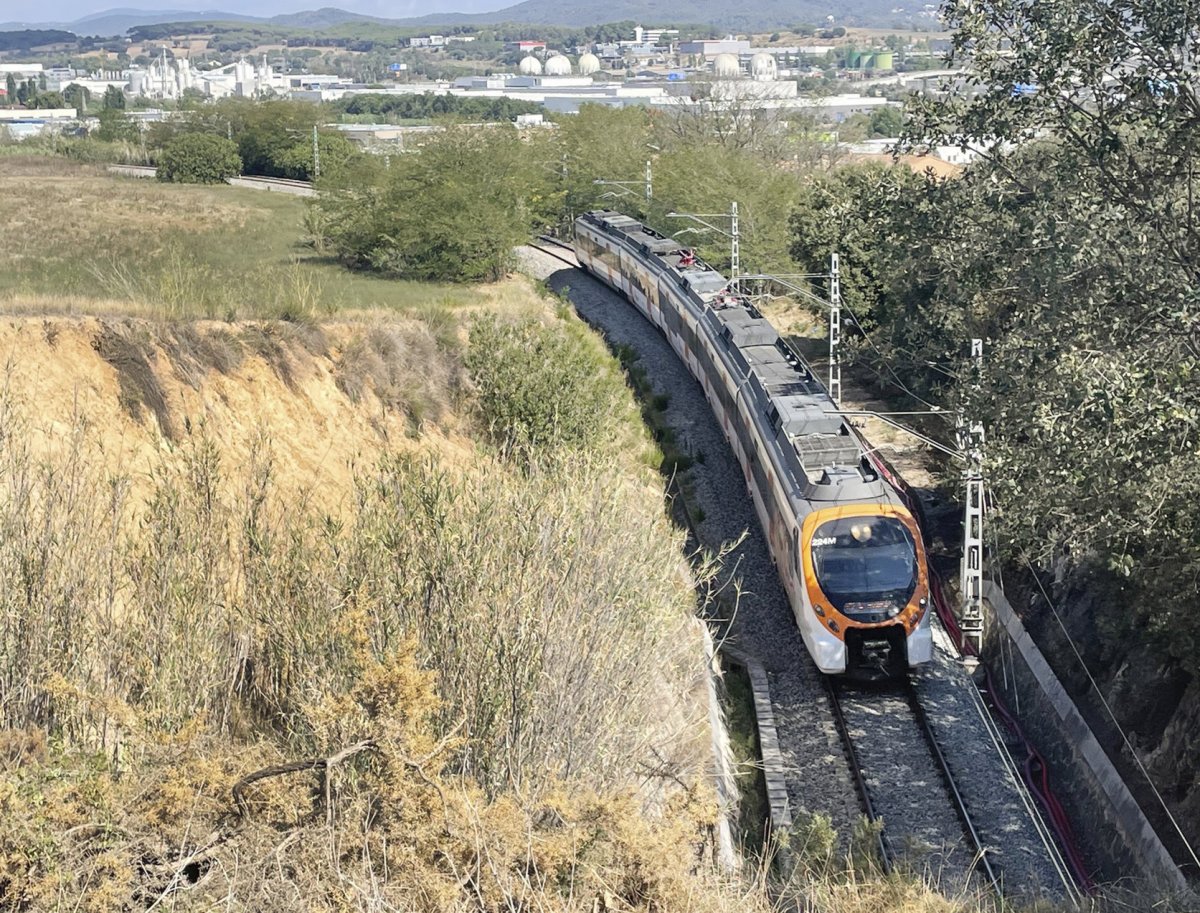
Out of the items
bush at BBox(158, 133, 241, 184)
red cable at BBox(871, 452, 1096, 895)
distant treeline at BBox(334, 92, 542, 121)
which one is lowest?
red cable at BBox(871, 452, 1096, 895)

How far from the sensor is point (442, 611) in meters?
10.3

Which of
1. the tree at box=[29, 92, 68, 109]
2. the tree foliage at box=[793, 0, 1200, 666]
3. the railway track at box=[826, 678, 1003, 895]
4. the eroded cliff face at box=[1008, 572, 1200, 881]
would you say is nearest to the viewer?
the tree foliage at box=[793, 0, 1200, 666]

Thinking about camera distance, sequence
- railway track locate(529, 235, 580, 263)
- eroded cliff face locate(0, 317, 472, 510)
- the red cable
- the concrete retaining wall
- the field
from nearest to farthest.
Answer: the concrete retaining wall < the red cable < eroded cliff face locate(0, 317, 472, 510) < the field < railway track locate(529, 235, 580, 263)

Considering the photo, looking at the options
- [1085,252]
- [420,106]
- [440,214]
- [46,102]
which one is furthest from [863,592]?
[46,102]

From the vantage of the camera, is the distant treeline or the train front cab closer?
the train front cab

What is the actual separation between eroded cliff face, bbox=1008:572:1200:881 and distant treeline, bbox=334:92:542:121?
123 m

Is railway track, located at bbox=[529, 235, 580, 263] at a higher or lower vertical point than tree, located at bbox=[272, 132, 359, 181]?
lower

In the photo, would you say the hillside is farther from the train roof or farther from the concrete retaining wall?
the train roof

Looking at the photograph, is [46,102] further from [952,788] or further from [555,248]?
[952,788]

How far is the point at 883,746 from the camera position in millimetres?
18391

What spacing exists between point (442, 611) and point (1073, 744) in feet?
38.7

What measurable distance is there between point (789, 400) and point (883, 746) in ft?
22.7

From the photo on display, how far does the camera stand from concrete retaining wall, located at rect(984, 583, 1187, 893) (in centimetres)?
1584

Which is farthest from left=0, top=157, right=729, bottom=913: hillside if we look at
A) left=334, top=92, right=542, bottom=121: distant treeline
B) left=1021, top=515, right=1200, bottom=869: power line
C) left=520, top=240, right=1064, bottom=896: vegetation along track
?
left=334, top=92, right=542, bottom=121: distant treeline
